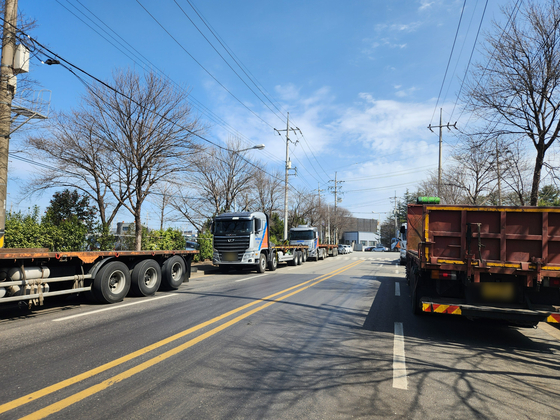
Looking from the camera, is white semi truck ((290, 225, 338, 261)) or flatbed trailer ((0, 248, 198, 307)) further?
white semi truck ((290, 225, 338, 261))

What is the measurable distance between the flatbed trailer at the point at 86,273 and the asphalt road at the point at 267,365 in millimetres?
480

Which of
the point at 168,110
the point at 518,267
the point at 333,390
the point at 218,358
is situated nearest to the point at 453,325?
the point at 518,267

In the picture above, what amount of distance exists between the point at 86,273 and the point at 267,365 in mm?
5288

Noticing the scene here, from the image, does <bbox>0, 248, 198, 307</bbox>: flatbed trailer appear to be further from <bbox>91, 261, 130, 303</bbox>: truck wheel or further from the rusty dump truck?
the rusty dump truck

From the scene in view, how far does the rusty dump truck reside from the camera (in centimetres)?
575

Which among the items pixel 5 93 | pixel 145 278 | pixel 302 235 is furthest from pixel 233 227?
pixel 302 235

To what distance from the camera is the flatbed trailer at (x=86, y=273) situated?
6.41 meters

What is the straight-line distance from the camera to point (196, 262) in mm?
22328

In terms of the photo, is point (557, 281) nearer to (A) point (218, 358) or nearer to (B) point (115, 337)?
(A) point (218, 358)

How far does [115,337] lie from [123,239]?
48.9 feet

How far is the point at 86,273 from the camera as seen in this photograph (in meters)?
7.84

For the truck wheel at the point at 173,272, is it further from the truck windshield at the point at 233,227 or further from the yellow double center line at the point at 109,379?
the truck windshield at the point at 233,227

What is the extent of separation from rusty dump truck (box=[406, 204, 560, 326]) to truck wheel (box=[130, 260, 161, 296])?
266 inches

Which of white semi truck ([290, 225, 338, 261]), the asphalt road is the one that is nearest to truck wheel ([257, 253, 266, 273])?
the asphalt road
